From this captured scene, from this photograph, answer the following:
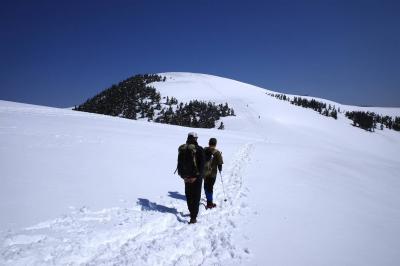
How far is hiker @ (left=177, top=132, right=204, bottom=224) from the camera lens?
27.1 ft

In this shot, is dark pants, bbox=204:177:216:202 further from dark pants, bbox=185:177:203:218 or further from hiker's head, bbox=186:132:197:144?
hiker's head, bbox=186:132:197:144

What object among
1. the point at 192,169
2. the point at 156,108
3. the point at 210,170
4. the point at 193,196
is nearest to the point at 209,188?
the point at 210,170

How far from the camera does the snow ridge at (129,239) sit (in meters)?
5.58

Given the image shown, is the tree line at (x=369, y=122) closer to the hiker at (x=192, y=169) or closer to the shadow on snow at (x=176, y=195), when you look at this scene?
the shadow on snow at (x=176, y=195)

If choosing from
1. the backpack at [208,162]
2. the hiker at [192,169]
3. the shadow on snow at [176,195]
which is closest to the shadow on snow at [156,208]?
the hiker at [192,169]

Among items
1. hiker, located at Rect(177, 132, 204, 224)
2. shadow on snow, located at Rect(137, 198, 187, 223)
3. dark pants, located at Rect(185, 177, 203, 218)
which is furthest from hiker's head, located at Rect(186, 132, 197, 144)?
shadow on snow, located at Rect(137, 198, 187, 223)

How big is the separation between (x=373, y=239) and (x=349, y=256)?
1681 mm

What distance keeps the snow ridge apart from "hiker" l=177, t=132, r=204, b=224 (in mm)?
588

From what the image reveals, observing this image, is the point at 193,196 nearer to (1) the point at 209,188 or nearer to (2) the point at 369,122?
(1) the point at 209,188

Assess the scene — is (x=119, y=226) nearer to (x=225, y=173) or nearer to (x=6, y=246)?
(x=6, y=246)

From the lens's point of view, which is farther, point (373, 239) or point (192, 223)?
point (192, 223)

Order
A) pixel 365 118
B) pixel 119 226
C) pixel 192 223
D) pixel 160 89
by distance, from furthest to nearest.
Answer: pixel 160 89 → pixel 365 118 → pixel 192 223 → pixel 119 226

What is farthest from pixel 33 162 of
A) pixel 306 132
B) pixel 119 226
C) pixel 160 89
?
pixel 160 89

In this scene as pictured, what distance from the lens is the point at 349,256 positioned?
6.35 m
